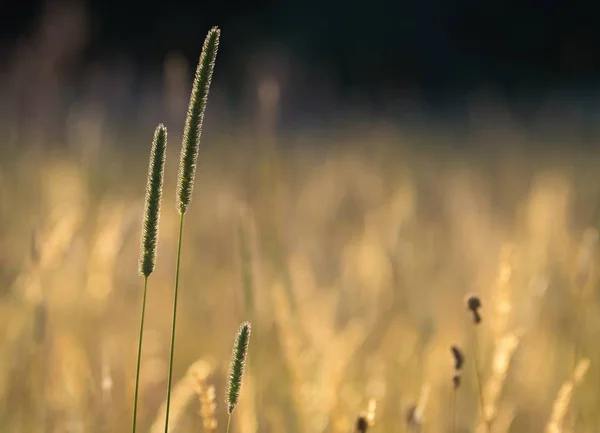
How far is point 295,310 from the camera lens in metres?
1.04

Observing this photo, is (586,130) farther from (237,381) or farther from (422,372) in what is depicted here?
(237,381)

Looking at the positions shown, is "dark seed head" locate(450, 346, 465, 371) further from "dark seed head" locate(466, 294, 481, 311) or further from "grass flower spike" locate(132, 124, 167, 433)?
"grass flower spike" locate(132, 124, 167, 433)

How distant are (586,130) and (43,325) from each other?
18.9 feet

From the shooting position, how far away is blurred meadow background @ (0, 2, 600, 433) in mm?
1035

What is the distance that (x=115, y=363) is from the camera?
58.4 inches

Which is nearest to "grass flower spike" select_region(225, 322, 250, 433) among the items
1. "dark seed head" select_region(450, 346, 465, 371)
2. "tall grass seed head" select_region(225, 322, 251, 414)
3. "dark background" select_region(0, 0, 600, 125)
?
"tall grass seed head" select_region(225, 322, 251, 414)

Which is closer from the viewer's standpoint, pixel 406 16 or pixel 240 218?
pixel 240 218

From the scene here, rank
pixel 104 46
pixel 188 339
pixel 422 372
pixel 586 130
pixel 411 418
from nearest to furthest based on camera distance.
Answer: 1. pixel 411 418
2. pixel 422 372
3. pixel 188 339
4. pixel 586 130
5. pixel 104 46

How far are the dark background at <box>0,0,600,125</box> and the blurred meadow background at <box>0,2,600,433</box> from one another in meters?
7.50

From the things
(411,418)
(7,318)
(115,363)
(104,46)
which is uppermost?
(104,46)

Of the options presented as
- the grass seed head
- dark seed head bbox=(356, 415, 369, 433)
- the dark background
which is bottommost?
dark seed head bbox=(356, 415, 369, 433)

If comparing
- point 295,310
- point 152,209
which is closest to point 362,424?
point 152,209

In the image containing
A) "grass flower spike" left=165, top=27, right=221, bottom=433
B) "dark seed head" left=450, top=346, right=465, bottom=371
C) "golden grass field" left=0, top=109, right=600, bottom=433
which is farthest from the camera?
"golden grass field" left=0, top=109, right=600, bottom=433

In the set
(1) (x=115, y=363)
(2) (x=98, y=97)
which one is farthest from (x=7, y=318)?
(2) (x=98, y=97)
